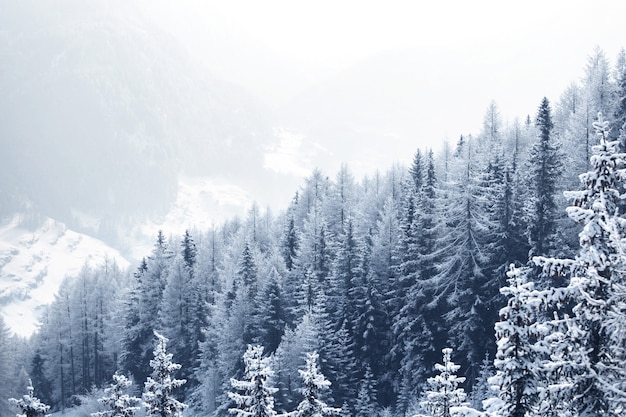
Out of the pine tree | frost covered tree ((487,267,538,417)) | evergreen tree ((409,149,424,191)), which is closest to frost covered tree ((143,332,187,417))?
frost covered tree ((487,267,538,417))

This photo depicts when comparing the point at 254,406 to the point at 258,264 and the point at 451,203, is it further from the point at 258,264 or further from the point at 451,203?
the point at 258,264

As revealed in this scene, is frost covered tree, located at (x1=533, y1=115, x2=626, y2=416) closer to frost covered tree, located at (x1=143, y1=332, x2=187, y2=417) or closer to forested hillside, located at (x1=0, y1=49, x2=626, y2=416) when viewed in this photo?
forested hillside, located at (x1=0, y1=49, x2=626, y2=416)

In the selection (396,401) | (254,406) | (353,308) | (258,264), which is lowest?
(396,401)

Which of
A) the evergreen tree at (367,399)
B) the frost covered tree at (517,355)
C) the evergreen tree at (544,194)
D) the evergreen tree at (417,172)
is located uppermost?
the evergreen tree at (417,172)

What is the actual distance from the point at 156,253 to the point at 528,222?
4086cm

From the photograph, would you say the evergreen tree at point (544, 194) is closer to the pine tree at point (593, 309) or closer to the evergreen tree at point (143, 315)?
the pine tree at point (593, 309)

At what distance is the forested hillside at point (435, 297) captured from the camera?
10.4m

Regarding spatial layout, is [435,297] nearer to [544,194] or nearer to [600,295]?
[544,194]

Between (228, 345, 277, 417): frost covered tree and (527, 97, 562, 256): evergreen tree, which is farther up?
(527, 97, 562, 256): evergreen tree

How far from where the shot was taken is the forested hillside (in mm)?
10352

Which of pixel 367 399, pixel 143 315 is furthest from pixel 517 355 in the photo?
pixel 143 315

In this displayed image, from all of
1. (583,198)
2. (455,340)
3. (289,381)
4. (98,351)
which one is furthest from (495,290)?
(98,351)

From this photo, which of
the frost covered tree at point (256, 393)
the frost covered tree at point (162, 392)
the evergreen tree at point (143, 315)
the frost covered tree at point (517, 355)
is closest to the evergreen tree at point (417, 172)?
the evergreen tree at point (143, 315)

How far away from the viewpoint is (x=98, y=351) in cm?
7388
